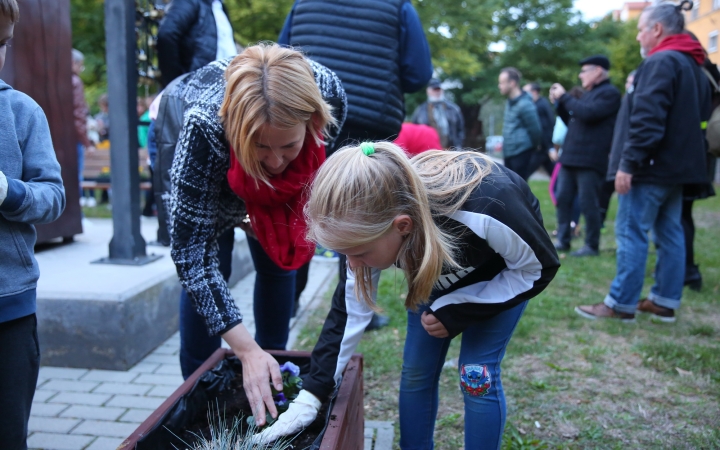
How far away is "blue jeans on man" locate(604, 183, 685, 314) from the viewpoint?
3463 mm

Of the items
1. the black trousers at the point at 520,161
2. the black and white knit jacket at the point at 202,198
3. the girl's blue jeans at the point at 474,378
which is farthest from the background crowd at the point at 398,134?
the black trousers at the point at 520,161

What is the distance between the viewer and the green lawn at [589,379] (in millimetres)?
2301

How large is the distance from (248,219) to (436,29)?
36.5 ft

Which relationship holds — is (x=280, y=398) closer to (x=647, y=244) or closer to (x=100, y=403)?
(x=100, y=403)

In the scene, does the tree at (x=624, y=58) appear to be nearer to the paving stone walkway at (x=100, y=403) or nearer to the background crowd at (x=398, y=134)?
the background crowd at (x=398, y=134)

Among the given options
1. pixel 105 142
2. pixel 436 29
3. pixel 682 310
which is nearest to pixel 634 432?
pixel 682 310

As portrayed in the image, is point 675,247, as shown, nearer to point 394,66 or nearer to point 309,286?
point 394,66

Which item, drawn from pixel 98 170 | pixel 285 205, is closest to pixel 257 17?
pixel 98 170

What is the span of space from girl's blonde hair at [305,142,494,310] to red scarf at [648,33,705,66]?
2537 millimetres

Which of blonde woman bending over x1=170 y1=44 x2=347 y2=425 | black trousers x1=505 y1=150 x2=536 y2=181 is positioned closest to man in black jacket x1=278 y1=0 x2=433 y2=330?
blonde woman bending over x1=170 y1=44 x2=347 y2=425

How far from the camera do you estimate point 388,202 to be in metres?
1.42

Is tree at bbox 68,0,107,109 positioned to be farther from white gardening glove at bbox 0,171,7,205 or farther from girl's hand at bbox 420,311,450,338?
girl's hand at bbox 420,311,450,338

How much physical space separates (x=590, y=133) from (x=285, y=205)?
163 inches

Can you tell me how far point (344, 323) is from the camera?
5.96 feet
